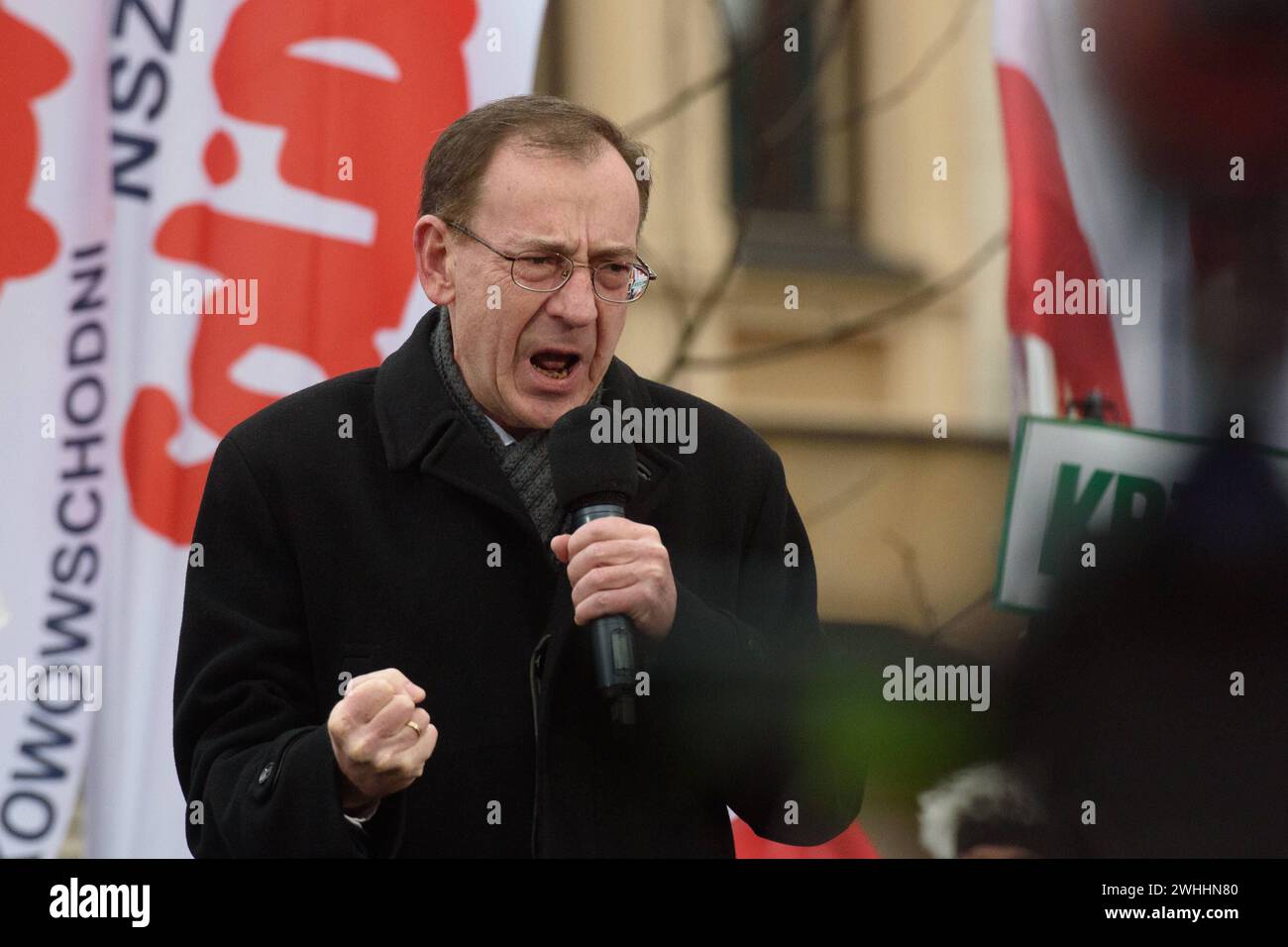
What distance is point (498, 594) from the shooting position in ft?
8.07

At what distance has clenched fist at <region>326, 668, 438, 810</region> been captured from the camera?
6.32 ft

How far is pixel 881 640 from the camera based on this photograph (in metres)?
4.48

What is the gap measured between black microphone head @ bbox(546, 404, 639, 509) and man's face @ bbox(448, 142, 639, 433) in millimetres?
232

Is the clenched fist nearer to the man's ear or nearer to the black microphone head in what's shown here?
the black microphone head

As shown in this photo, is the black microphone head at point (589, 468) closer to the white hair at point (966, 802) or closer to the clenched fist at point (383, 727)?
the clenched fist at point (383, 727)

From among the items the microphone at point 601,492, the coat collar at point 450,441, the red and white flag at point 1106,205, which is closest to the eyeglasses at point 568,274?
the coat collar at point 450,441

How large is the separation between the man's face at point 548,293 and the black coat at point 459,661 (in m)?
0.08

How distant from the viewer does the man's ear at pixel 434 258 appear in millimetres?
2705

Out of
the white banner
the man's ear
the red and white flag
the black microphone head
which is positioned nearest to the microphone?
the black microphone head

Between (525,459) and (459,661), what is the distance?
33cm
